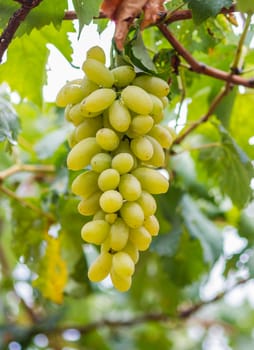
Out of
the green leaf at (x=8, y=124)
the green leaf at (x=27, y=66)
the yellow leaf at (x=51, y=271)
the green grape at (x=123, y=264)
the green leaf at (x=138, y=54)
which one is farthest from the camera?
the yellow leaf at (x=51, y=271)

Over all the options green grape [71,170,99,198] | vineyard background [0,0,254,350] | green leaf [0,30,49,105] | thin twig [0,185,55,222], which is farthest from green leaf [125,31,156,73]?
thin twig [0,185,55,222]

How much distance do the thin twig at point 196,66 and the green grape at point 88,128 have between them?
0.62 ft

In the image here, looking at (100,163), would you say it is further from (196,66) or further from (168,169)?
(168,169)

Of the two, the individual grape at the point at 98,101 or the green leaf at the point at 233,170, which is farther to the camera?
the green leaf at the point at 233,170

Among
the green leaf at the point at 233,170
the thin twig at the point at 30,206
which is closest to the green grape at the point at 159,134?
the green leaf at the point at 233,170

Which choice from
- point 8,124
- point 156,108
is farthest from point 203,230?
point 156,108

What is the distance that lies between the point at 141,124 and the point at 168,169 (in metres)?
0.59

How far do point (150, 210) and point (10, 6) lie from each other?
0.30 m

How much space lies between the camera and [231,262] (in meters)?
1.38

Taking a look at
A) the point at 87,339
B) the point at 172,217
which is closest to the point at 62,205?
the point at 172,217

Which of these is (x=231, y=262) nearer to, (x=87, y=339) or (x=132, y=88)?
(x=87, y=339)

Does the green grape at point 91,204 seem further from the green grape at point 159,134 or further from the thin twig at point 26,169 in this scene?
the thin twig at point 26,169

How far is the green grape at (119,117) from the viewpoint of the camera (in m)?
0.61

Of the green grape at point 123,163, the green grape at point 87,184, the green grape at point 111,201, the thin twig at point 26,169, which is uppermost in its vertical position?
the green grape at point 123,163
